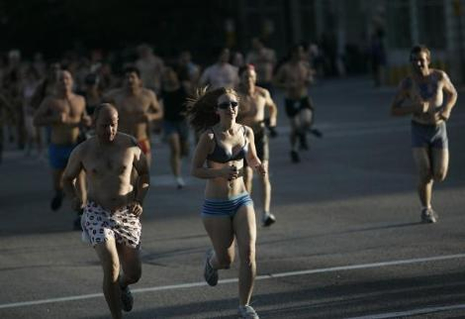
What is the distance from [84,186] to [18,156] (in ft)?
41.3

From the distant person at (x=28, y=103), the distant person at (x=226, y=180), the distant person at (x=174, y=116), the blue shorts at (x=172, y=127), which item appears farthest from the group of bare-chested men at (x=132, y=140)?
A: the distant person at (x=28, y=103)

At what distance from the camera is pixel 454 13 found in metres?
41.7

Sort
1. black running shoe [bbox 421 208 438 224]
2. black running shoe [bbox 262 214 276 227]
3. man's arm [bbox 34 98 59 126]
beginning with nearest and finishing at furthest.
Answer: black running shoe [bbox 421 208 438 224], black running shoe [bbox 262 214 276 227], man's arm [bbox 34 98 59 126]

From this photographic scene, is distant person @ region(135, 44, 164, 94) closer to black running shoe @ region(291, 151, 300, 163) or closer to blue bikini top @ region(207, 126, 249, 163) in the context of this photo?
black running shoe @ region(291, 151, 300, 163)

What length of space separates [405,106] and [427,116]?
0.32 metres

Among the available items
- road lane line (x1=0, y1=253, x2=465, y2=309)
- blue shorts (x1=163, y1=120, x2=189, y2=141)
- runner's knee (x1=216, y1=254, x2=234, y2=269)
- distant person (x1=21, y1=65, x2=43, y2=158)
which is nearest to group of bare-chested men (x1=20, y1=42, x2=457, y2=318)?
runner's knee (x1=216, y1=254, x2=234, y2=269)

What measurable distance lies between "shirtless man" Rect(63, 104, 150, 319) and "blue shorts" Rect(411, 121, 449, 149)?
5.34 m

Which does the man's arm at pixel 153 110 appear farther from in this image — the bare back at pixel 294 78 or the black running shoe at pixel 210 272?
the bare back at pixel 294 78

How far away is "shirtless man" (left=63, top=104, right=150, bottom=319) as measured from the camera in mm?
10203

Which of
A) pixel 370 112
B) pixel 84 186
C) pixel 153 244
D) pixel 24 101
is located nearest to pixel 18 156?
pixel 24 101

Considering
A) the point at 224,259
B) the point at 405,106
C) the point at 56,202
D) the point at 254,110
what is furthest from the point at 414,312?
the point at 56,202

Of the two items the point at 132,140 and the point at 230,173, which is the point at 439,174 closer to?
the point at 230,173

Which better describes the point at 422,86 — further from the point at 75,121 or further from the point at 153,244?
the point at 75,121

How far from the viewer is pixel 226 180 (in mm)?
10570
